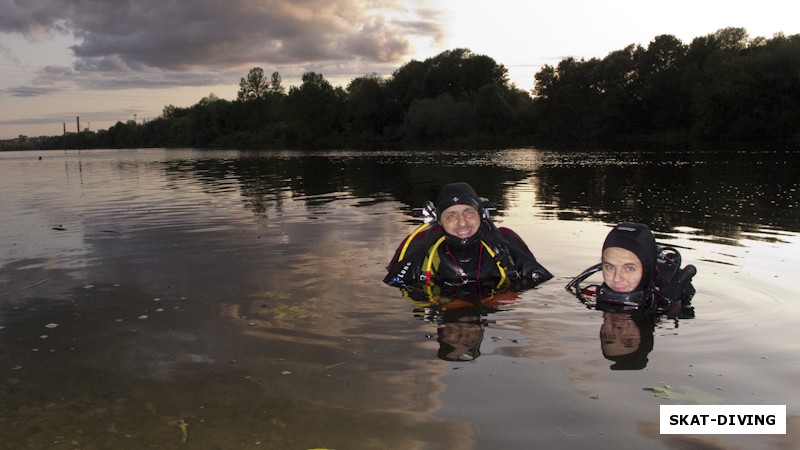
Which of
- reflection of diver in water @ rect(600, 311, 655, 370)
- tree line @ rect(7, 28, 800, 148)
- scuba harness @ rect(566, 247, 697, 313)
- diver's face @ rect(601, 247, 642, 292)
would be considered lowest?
reflection of diver in water @ rect(600, 311, 655, 370)

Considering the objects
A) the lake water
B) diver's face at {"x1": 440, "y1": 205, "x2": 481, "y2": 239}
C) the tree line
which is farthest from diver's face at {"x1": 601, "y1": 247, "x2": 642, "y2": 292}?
the tree line

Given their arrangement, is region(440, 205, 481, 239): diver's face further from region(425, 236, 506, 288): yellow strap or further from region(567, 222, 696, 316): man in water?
region(567, 222, 696, 316): man in water

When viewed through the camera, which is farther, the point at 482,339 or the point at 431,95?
the point at 431,95

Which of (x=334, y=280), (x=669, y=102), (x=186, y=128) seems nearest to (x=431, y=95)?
(x=669, y=102)

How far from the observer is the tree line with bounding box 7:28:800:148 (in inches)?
2977

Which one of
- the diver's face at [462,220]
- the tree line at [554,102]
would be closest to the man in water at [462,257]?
the diver's face at [462,220]

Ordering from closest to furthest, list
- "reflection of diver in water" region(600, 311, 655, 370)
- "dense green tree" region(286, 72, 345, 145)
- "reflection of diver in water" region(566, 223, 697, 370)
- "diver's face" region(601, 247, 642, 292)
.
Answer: "reflection of diver in water" region(600, 311, 655, 370), "reflection of diver in water" region(566, 223, 697, 370), "diver's face" region(601, 247, 642, 292), "dense green tree" region(286, 72, 345, 145)

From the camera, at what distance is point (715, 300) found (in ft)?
26.1

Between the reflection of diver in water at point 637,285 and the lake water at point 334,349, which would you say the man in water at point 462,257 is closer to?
the lake water at point 334,349

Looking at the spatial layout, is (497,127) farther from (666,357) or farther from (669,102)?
(666,357)

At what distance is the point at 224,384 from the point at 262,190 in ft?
65.4

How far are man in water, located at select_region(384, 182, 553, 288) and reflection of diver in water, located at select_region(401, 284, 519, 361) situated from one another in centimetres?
27

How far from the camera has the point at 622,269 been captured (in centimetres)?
754

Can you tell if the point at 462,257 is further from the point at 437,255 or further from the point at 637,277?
the point at 637,277
